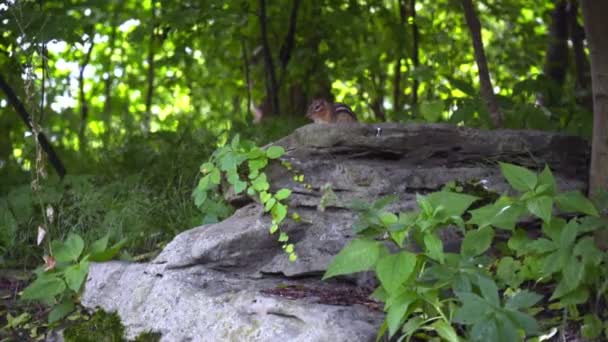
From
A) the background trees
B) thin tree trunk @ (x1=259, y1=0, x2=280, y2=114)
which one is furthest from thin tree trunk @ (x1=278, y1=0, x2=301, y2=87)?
thin tree trunk @ (x1=259, y1=0, x2=280, y2=114)

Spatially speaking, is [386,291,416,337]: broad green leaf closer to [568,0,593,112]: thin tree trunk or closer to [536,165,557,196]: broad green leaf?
[536,165,557,196]: broad green leaf

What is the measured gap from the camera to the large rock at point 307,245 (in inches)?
140

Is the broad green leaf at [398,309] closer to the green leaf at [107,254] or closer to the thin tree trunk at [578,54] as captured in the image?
the green leaf at [107,254]

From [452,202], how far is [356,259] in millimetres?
491

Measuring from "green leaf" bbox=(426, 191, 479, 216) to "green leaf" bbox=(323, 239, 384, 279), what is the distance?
32cm

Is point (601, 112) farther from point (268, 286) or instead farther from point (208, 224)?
point (208, 224)

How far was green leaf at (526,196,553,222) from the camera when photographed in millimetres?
3234

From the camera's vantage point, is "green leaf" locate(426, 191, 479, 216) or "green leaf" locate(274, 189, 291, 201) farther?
"green leaf" locate(274, 189, 291, 201)

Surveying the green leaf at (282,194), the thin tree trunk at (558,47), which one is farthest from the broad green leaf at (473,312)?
the thin tree trunk at (558,47)

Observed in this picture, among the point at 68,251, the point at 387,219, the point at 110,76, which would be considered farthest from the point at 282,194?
the point at 110,76

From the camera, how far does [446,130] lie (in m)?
4.61

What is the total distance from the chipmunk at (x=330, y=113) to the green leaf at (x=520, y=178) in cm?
192

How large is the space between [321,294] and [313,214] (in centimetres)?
63

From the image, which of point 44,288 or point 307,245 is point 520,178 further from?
point 44,288
